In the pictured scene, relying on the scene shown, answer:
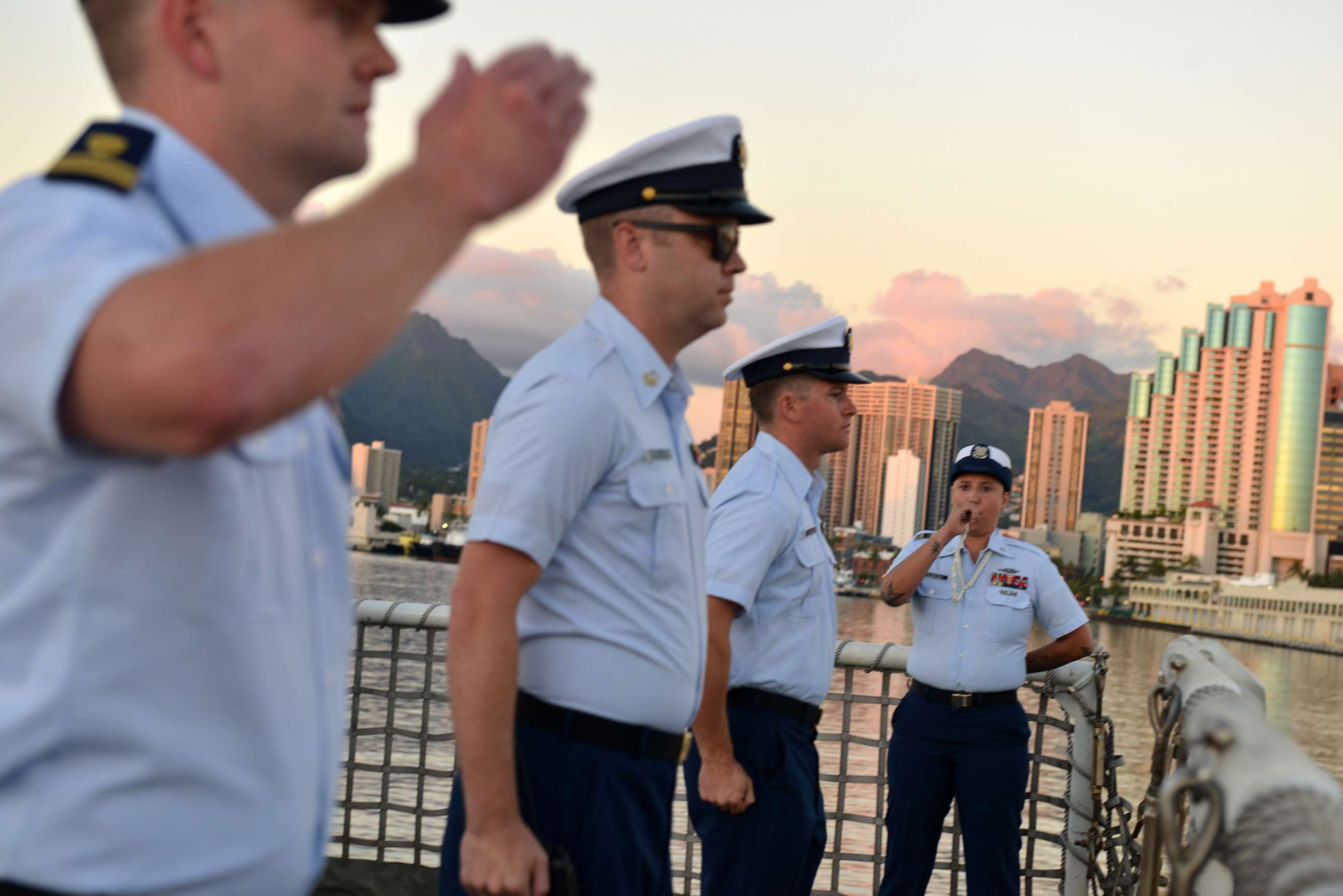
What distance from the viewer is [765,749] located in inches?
127

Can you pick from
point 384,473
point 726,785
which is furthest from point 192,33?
point 384,473

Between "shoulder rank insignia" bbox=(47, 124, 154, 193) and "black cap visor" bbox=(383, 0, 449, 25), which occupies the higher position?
"black cap visor" bbox=(383, 0, 449, 25)

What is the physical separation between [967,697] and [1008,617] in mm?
353

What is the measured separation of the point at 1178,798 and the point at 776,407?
2.16 meters

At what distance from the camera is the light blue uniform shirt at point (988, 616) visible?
459cm

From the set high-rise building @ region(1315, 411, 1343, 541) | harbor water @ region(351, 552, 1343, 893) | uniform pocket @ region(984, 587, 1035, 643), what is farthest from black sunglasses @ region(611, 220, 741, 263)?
high-rise building @ region(1315, 411, 1343, 541)

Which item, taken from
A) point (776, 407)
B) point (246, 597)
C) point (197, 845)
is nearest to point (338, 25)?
point (246, 597)

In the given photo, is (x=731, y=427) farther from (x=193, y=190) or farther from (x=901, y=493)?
(x=901, y=493)

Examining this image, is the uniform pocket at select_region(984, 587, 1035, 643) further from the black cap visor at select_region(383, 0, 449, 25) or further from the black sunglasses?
the black cap visor at select_region(383, 0, 449, 25)

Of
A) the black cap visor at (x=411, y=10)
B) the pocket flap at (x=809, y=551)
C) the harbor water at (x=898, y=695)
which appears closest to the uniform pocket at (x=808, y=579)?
the pocket flap at (x=809, y=551)

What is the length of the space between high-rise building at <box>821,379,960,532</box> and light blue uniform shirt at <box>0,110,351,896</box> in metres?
147

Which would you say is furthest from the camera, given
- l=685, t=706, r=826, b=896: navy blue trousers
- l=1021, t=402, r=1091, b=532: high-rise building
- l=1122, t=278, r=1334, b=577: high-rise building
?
l=1021, t=402, r=1091, b=532: high-rise building

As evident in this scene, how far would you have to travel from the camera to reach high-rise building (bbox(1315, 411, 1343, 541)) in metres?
141

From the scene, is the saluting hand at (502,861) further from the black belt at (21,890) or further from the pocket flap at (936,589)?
the pocket flap at (936,589)
